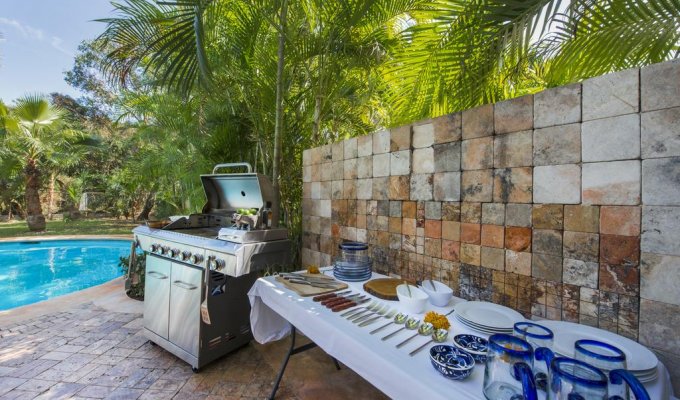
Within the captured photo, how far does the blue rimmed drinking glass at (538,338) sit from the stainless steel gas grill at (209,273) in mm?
1550

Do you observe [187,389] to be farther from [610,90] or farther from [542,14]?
[542,14]

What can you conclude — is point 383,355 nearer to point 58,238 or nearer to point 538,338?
point 538,338

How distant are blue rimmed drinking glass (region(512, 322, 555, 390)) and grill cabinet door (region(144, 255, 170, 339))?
2.39 meters

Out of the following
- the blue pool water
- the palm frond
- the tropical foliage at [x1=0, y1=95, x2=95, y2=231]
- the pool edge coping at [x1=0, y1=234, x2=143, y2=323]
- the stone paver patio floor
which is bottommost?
the blue pool water

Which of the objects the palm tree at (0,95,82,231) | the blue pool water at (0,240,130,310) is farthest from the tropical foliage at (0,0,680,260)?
the palm tree at (0,95,82,231)

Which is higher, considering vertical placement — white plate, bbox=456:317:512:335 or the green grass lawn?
white plate, bbox=456:317:512:335

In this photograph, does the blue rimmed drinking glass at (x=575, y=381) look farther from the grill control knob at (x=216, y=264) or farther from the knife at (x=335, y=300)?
the grill control knob at (x=216, y=264)

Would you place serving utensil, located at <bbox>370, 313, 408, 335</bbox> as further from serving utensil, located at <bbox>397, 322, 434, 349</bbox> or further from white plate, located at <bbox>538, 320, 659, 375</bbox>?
white plate, located at <bbox>538, 320, 659, 375</bbox>

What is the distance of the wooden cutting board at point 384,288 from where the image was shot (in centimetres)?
142

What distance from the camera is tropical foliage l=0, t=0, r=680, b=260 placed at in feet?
4.49

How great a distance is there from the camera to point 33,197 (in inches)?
342

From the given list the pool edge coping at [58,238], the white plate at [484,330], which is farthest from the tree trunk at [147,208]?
the white plate at [484,330]

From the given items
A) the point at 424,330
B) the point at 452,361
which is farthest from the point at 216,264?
the point at 452,361

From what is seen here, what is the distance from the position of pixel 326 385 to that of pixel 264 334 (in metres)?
0.57
